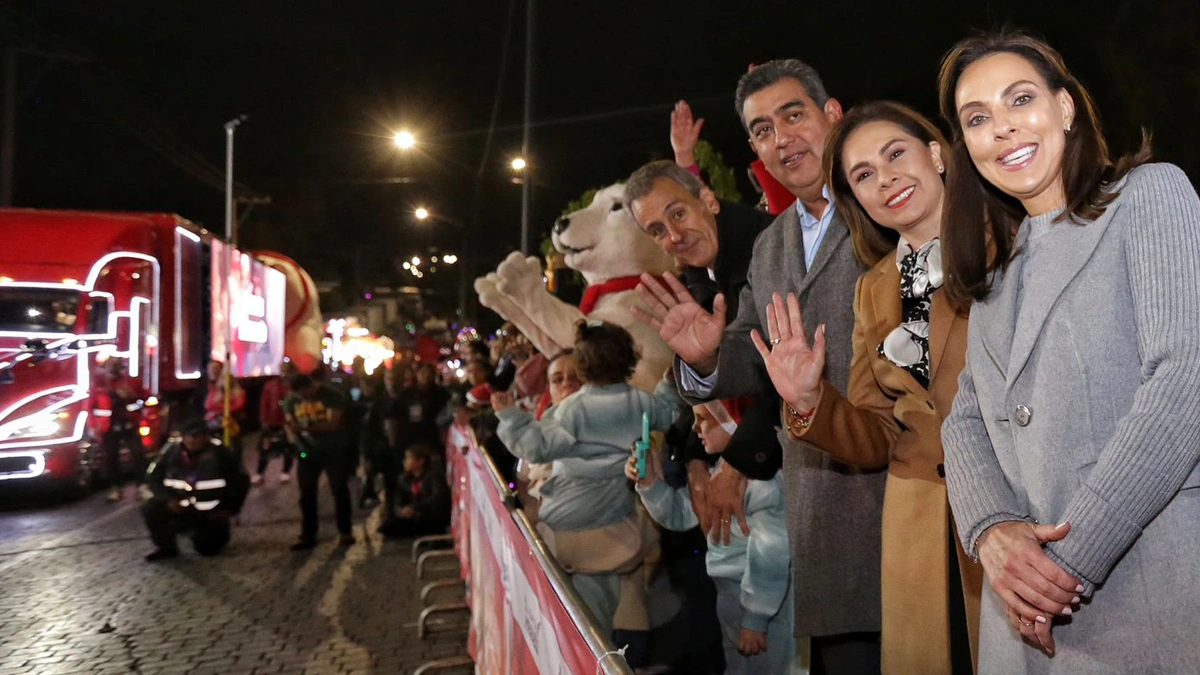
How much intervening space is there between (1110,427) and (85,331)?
11980 mm

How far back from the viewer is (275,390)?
14.1m

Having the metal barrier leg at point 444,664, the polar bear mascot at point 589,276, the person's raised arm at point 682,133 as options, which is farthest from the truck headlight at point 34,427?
the person's raised arm at point 682,133

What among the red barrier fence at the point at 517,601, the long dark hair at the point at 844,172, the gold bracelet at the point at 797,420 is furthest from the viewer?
the long dark hair at the point at 844,172

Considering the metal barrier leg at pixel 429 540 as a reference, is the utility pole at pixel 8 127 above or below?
above

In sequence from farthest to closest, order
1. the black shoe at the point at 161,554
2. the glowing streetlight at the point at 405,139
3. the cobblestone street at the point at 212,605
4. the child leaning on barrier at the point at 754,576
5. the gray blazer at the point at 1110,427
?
the glowing streetlight at the point at 405,139 < the black shoe at the point at 161,554 < the cobblestone street at the point at 212,605 < the child leaning on barrier at the point at 754,576 < the gray blazer at the point at 1110,427

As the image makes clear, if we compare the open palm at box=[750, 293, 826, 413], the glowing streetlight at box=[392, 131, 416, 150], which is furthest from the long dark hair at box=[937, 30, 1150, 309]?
the glowing streetlight at box=[392, 131, 416, 150]

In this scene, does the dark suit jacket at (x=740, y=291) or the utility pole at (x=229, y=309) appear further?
the utility pole at (x=229, y=309)

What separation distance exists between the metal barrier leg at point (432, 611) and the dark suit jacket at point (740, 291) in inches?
127

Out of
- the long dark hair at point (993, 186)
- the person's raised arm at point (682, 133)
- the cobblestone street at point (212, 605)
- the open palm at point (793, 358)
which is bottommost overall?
the cobblestone street at point (212, 605)

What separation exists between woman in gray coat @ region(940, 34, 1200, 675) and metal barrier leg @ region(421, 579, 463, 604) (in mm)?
5488

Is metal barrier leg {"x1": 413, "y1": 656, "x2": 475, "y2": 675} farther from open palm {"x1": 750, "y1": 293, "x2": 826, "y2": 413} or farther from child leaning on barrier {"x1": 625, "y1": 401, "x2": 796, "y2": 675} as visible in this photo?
open palm {"x1": 750, "y1": 293, "x2": 826, "y2": 413}

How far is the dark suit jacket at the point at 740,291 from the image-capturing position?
3229 mm

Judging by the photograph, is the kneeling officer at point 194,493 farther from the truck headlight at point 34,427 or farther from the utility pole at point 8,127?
the utility pole at point 8,127

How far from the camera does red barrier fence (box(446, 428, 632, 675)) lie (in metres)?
2.05
